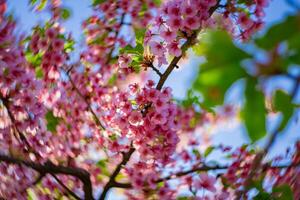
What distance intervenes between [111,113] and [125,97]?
31 centimetres

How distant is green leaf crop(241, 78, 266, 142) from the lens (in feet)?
3.97

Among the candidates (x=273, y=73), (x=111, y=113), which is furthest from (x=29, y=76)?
(x=273, y=73)

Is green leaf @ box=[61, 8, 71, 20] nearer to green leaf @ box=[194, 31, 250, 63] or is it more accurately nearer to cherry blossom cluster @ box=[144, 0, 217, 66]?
cherry blossom cluster @ box=[144, 0, 217, 66]

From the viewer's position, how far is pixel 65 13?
4.73 meters

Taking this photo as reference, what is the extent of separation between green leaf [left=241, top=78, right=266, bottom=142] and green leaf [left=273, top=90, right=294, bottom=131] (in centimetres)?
6

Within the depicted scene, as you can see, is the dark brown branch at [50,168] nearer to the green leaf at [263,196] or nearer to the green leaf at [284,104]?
the green leaf at [263,196]

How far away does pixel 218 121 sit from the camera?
8789mm

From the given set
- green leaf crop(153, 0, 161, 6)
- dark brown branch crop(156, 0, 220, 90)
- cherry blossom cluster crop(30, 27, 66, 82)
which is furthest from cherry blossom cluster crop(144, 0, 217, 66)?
green leaf crop(153, 0, 161, 6)

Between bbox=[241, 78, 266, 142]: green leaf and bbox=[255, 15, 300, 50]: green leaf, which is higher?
bbox=[255, 15, 300, 50]: green leaf

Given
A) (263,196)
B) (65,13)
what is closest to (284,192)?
(263,196)

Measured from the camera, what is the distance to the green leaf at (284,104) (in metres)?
1.24

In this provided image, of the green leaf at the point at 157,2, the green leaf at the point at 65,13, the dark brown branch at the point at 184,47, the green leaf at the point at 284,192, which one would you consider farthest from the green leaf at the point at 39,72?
the green leaf at the point at 284,192

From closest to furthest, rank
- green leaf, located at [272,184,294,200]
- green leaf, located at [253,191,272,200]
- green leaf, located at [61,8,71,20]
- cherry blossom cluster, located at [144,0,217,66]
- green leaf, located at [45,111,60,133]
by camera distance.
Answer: green leaf, located at [272,184,294,200], green leaf, located at [253,191,272,200], cherry blossom cluster, located at [144,0,217,66], green leaf, located at [45,111,60,133], green leaf, located at [61,8,71,20]

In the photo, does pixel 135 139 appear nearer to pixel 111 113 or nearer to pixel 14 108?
pixel 111 113
